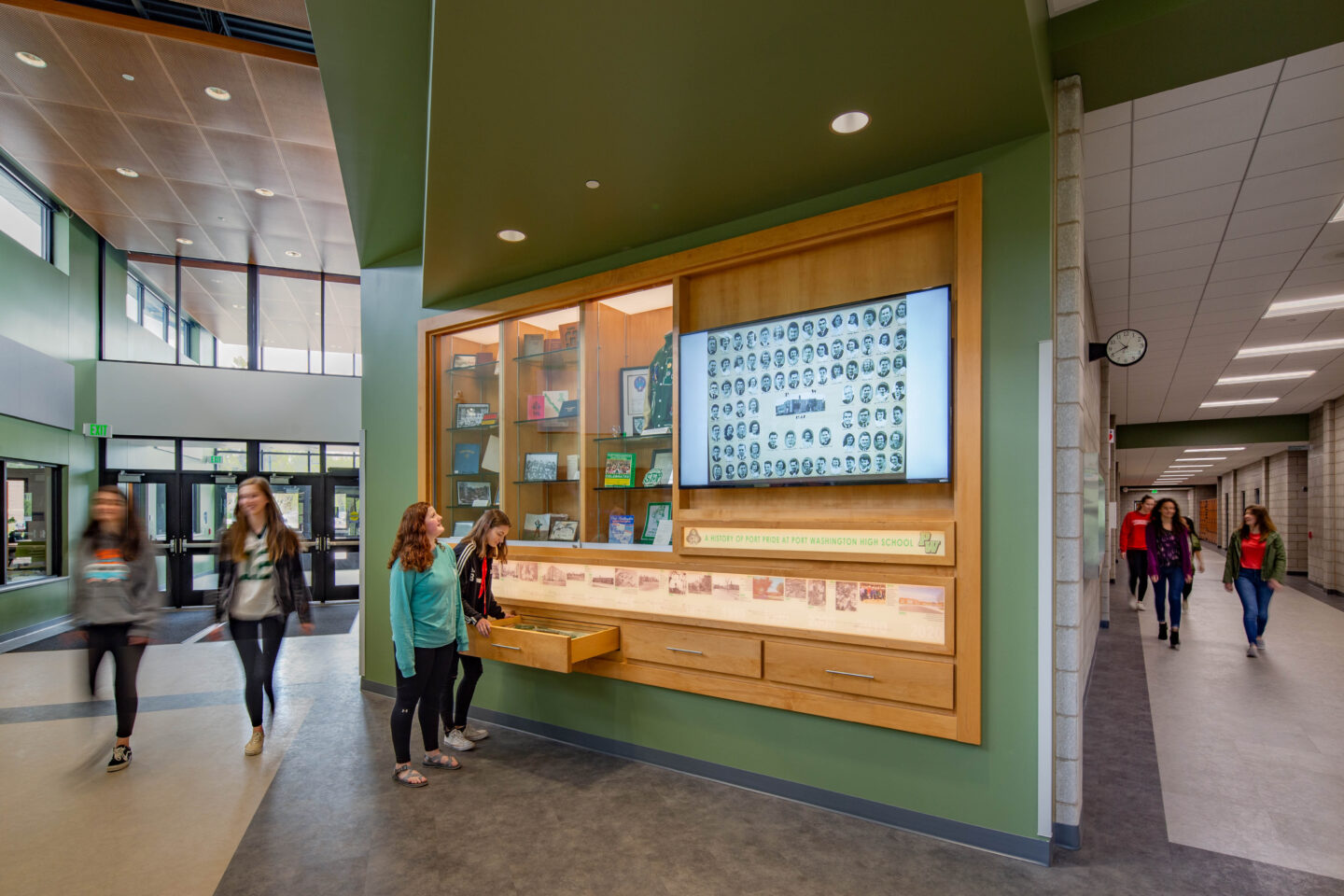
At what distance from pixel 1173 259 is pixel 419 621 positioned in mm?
6612

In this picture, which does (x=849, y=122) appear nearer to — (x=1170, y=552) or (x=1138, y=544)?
(x=1170, y=552)

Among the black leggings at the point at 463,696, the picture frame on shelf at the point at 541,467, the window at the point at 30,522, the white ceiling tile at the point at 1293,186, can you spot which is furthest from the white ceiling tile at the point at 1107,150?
the window at the point at 30,522

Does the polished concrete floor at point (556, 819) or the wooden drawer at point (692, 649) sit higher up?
the wooden drawer at point (692, 649)

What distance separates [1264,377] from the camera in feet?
35.2

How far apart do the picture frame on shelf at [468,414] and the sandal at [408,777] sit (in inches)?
101

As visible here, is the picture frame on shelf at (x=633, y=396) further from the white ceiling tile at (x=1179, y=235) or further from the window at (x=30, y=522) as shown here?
the window at (x=30, y=522)

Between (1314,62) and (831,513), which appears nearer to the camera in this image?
(1314,62)

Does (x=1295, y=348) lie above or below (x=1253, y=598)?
above

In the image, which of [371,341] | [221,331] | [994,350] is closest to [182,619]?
[221,331]

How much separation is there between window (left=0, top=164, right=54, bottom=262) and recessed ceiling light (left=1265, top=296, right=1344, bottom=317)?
46.5ft

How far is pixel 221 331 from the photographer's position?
39.5 ft

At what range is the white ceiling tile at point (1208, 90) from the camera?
343cm

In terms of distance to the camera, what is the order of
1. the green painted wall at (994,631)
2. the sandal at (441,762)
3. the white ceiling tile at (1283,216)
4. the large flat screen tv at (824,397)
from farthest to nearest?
the white ceiling tile at (1283,216), the sandal at (441,762), the large flat screen tv at (824,397), the green painted wall at (994,631)

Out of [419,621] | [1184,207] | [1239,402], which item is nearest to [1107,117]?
[1184,207]
